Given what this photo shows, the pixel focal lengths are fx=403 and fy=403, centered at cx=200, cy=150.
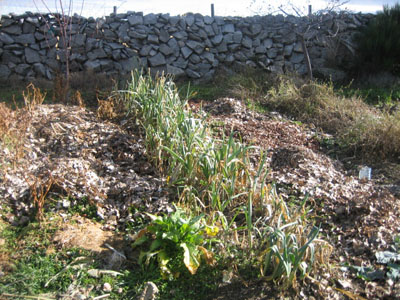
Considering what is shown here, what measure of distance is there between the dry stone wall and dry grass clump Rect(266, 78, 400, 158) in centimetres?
207

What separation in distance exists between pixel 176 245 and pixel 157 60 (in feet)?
23.6

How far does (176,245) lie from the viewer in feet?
9.24

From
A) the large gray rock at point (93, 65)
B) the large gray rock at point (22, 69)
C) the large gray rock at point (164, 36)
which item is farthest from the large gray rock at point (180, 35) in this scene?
the large gray rock at point (22, 69)

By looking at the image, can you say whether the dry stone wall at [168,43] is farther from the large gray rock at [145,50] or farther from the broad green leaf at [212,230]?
the broad green leaf at [212,230]

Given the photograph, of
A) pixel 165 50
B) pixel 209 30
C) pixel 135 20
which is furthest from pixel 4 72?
pixel 209 30

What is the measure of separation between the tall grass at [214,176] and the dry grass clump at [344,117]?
1998 millimetres

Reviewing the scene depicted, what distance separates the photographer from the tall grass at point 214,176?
2.98 m

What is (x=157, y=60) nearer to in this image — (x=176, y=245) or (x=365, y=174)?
(x=365, y=174)

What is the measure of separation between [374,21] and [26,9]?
8.13 meters

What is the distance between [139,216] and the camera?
3.45m

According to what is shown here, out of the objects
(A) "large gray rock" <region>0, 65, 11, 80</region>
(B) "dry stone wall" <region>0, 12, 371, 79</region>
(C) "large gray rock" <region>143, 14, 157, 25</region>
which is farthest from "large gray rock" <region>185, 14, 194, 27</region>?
(A) "large gray rock" <region>0, 65, 11, 80</region>

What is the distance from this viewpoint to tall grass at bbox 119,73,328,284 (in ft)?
9.79

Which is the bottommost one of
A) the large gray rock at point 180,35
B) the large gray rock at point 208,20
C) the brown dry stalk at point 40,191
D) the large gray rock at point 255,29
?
the brown dry stalk at point 40,191

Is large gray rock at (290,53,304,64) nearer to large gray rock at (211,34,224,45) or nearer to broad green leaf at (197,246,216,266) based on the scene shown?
large gray rock at (211,34,224,45)
